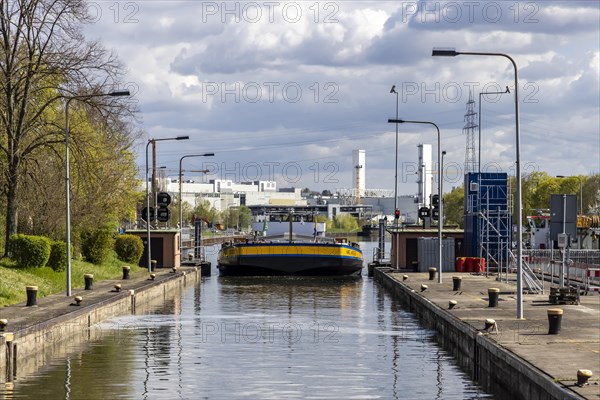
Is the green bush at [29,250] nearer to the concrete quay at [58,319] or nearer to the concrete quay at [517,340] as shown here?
the concrete quay at [58,319]

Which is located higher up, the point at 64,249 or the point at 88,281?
the point at 64,249

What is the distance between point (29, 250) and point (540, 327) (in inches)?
968

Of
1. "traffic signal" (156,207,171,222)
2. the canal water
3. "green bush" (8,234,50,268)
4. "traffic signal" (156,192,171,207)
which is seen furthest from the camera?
"traffic signal" (156,192,171,207)

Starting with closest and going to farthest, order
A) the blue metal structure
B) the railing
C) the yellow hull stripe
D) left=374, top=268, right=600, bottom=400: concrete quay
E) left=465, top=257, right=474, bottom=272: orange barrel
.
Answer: left=374, top=268, right=600, bottom=400: concrete quay → the railing → the blue metal structure → left=465, top=257, right=474, bottom=272: orange barrel → the yellow hull stripe

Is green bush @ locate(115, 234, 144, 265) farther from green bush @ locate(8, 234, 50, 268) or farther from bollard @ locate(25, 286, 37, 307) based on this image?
bollard @ locate(25, 286, 37, 307)

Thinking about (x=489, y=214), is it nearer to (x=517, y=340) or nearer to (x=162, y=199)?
(x=162, y=199)

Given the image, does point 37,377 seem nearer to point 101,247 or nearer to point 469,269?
point 101,247

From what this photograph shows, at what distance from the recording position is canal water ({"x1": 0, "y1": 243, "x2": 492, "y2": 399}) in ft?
83.0

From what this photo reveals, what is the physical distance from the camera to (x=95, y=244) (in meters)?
63.6

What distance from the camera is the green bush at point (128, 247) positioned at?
232ft

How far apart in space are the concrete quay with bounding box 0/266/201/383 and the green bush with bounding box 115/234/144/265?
13.4 meters

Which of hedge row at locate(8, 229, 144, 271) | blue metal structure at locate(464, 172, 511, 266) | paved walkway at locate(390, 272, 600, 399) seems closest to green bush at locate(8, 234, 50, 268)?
hedge row at locate(8, 229, 144, 271)

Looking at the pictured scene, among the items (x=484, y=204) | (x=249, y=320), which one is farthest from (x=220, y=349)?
(x=484, y=204)

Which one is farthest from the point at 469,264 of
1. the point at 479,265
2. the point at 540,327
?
the point at 540,327
